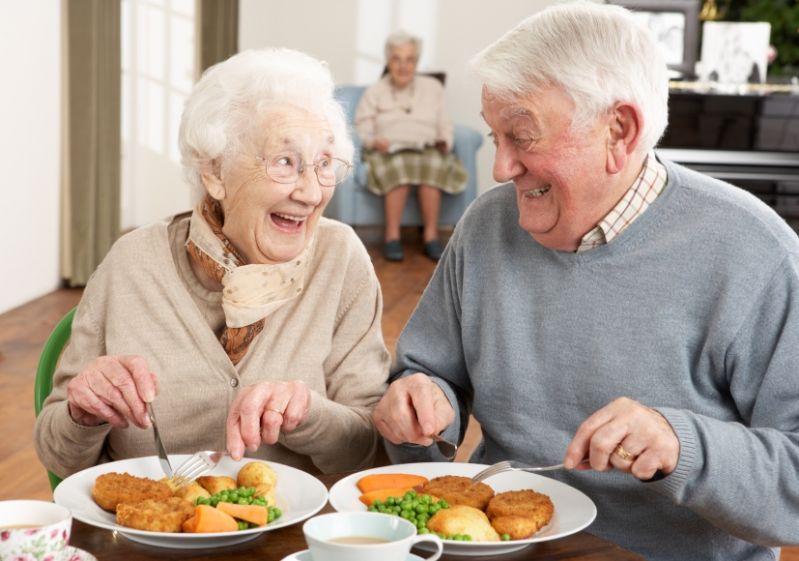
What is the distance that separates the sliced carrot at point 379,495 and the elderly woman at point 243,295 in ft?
0.84

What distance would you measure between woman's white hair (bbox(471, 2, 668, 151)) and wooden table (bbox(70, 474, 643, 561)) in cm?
53

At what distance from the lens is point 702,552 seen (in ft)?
5.06

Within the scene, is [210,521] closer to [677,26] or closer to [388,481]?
[388,481]

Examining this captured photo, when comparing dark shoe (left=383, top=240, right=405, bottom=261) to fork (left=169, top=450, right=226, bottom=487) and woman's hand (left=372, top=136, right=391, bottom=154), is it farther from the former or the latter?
fork (left=169, top=450, right=226, bottom=487)

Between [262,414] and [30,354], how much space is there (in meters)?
3.34

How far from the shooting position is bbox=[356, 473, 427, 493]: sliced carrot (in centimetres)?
138

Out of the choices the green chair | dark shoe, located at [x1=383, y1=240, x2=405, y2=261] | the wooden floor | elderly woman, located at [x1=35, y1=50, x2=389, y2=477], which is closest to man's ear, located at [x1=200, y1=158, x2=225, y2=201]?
elderly woman, located at [x1=35, y1=50, x2=389, y2=477]

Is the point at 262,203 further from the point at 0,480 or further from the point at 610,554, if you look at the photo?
the point at 0,480

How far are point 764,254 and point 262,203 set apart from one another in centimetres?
70

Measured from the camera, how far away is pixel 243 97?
5.54 feet

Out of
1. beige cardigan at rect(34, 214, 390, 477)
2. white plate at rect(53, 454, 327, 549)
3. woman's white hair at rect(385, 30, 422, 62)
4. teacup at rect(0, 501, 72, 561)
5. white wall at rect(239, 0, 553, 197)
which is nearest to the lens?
teacup at rect(0, 501, 72, 561)

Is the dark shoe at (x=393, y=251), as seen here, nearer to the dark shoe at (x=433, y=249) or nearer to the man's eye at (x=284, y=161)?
the dark shoe at (x=433, y=249)

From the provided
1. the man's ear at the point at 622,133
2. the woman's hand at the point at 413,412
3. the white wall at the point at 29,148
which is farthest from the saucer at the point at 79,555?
the white wall at the point at 29,148

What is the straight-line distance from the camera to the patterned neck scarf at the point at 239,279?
1.69 meters
